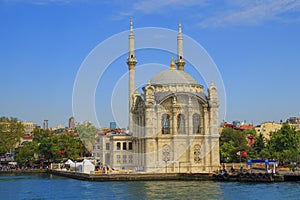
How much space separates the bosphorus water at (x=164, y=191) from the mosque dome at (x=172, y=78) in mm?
16287

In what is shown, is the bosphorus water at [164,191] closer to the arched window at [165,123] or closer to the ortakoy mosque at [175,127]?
the ortakoy mosque at [175,127]

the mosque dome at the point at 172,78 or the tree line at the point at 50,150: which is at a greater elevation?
the mosque dome at the point at 172,78

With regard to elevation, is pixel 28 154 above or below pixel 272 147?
below

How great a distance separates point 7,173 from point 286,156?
45.4 m

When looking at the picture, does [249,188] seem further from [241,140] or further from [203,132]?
[241,140]

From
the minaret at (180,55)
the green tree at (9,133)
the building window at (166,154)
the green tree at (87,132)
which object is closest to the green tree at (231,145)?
the minaret at (180,55)

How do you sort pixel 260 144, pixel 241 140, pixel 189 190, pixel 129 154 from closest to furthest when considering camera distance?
pixel 189 190, pixel 129 154, pixel 241 140, pixel 260 144

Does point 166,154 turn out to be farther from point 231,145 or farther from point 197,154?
point 231,145

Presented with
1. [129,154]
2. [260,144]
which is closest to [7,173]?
[129,154]

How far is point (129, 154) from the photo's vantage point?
71.9 metres

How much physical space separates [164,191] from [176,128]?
19.5 metres

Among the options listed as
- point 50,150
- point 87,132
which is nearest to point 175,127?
point 50,150

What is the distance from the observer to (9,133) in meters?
Result: 110

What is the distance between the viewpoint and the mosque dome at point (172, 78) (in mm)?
69250
